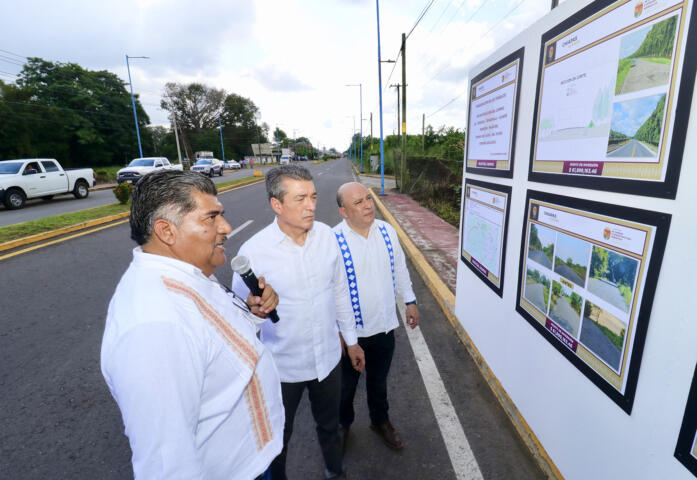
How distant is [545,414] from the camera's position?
2.30 metres

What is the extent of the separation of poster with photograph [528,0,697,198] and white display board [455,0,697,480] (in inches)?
0.6

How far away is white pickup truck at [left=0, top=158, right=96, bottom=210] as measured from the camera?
12.6 m

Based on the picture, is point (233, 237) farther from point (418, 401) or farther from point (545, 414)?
point (545, 414)

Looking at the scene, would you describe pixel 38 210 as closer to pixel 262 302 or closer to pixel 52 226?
pixel 52 226

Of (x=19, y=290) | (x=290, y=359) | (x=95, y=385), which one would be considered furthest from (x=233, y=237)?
(x=290, y=359)

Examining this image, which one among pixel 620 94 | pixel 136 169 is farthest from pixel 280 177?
pixel 136 169

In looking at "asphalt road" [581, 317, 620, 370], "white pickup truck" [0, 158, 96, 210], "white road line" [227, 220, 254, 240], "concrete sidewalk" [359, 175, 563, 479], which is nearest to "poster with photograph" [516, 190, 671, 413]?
"asphalt road" [581, 317, 620, 370]

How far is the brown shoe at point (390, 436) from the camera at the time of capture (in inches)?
97.7

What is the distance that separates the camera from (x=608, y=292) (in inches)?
66.9

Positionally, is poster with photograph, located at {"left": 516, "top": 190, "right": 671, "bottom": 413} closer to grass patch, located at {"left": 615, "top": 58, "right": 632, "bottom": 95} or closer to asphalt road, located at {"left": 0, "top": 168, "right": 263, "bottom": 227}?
grass patch, located at {"left": 615, "top": 58, "right": 632, "bottom": 95}

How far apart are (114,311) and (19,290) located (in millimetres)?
6137

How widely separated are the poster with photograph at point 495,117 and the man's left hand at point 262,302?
2052mm

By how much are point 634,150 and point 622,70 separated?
0.38 m

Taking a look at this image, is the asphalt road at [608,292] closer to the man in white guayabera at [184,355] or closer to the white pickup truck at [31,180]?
the man in white guayabera at [184,355]
